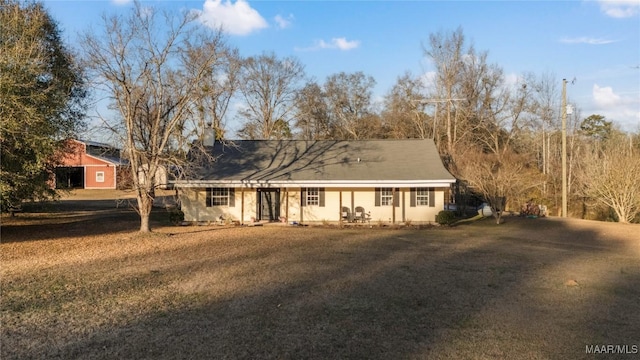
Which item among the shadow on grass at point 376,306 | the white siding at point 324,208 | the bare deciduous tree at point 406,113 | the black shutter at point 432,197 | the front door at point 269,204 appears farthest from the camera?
the bare deciduous tree at point 406,113

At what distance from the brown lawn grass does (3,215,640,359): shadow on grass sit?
3 centimetres

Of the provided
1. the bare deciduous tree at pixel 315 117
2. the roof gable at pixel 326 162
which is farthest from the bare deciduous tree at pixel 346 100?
the roof gable at pixel 326 162

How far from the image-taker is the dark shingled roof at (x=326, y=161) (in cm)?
2048

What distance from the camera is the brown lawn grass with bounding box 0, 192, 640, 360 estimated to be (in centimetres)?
527

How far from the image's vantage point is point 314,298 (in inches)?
291

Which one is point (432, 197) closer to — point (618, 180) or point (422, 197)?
point (422, 197)

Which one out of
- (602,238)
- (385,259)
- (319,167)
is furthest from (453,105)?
(385,259)

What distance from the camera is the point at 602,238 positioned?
15961 mm

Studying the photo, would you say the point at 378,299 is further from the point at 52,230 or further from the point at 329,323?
the point at 52,230

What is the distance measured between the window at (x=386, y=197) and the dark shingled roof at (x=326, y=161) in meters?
0.85

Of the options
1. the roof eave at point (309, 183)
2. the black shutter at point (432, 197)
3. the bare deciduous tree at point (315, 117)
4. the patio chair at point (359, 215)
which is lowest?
the patio chair at point (359, 215)

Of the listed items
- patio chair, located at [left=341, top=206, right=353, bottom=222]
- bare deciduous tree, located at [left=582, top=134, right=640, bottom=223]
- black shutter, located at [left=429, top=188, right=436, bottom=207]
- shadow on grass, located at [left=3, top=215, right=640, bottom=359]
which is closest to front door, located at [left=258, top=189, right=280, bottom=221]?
patio chair, located at [left=341, top=206, right=353, bottom=222]

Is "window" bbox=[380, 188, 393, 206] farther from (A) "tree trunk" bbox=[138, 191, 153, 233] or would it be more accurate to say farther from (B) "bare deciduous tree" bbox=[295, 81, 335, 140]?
(B) "bare deciduous tree" bbox=[295, 81, 335, 140]

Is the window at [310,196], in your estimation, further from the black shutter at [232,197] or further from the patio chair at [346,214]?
the black shutter at [232,197]
